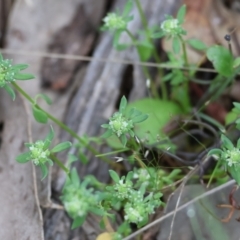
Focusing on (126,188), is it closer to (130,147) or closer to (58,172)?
(130,147)

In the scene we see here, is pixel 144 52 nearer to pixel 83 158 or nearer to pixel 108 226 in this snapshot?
pixel 83 158

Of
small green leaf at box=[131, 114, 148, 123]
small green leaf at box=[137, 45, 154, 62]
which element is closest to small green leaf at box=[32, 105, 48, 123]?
small green leaf at box=[131, 114, 148, 123]

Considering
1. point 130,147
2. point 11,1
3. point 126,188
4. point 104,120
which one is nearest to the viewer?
point 126,188

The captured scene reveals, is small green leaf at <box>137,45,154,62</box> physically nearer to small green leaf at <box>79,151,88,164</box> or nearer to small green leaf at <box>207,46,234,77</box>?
small green leaf at <box>207,46,234,77</box>

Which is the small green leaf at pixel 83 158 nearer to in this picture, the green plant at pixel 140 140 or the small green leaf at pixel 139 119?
the green plant at pixel 140 140

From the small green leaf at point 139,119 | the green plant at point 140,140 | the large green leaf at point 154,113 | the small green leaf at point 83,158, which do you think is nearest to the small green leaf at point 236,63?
the green plant at point 140,140

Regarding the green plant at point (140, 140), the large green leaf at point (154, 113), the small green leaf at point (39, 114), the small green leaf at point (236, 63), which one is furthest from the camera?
the large green leaf at point (154, 113)

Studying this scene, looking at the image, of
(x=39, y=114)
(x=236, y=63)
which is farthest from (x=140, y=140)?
(x=236, y=63)

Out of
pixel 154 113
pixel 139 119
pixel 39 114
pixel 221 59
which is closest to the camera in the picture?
pixel 139 119

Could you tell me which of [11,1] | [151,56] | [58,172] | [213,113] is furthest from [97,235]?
[11,1]
